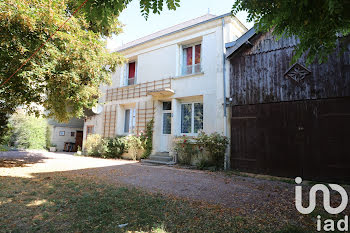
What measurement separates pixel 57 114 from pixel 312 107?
8.93 metres

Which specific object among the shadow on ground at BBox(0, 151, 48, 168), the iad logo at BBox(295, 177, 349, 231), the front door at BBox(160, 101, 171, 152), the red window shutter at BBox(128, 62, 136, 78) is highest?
the red window shutter at BBox(128, 62, 136, 78)

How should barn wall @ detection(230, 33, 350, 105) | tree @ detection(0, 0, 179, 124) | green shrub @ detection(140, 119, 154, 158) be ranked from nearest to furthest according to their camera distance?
tree @ detection(0, 0, 179, 124) < barn wall @ detection(230, 33, 350, 105) < green shrub @ detection(140, 119, 154, 158)

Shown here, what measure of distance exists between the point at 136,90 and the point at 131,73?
1646mm

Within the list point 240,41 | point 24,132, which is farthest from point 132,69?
point 24,132

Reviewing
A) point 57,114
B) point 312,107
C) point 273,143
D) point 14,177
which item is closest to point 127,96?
point 57,114

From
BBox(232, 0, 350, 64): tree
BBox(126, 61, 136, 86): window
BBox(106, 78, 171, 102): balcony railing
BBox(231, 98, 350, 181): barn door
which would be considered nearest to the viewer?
BBox(232, 0, 350, 64): tree

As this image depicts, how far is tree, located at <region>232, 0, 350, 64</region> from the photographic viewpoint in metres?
2.37

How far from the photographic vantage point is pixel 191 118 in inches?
372

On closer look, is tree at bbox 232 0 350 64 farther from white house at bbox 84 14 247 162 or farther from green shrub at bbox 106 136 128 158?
green shrub at bbox 106 136 128 158

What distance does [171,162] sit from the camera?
898 cm

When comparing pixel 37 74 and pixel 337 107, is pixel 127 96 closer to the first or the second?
pixel 37 74

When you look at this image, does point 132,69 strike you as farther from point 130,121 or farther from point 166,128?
point 166,128

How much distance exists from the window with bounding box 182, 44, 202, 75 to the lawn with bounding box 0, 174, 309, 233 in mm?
6810

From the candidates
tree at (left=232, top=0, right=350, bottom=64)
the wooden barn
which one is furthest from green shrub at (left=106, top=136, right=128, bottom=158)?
tree at (left=232, top=0, right=350, bottom=64)
